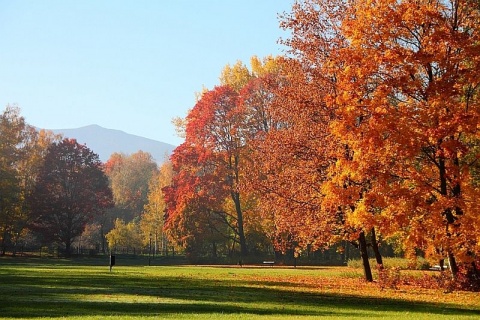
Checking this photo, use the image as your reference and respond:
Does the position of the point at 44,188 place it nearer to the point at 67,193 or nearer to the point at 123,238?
the point at 67,193

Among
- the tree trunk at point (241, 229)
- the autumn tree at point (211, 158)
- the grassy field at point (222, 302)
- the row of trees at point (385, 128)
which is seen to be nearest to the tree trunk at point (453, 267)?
the row of trees at point (385, 128)

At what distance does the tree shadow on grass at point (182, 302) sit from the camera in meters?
18.3

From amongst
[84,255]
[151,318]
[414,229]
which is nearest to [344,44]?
[414,229]

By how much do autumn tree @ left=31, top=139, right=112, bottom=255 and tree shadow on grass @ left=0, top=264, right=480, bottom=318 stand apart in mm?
53548

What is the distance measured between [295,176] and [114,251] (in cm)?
6131

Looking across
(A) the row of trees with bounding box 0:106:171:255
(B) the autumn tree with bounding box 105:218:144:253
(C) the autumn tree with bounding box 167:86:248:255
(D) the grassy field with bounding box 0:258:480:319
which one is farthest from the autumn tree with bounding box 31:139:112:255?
(D) the grassy field with bounding box 0:258:480:319

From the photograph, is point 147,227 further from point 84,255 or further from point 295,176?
point 295,176

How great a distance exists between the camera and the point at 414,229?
26188 millimetres

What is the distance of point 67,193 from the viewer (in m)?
84.5

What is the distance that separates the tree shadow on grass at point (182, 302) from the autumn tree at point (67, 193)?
53.5m

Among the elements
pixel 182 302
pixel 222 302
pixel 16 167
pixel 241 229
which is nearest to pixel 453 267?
pixel 222 302

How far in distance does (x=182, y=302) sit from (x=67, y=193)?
66.9 meters

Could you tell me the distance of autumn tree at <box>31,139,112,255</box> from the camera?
79938 mm

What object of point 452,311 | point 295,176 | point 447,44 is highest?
point 447,44
